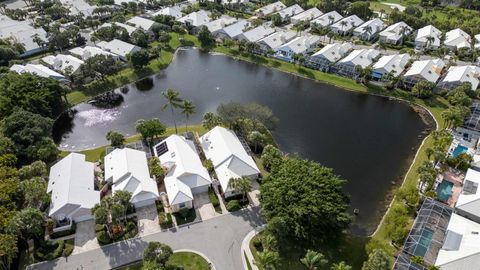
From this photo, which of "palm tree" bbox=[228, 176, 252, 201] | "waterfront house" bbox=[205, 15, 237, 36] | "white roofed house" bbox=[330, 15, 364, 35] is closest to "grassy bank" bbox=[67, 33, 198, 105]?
"waterfront house" bbox=[205, 15, 237, 36]

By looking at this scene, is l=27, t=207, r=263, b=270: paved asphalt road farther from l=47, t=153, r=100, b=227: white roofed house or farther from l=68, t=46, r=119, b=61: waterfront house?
l=68, t=46, r=119, b=61: waterfront house

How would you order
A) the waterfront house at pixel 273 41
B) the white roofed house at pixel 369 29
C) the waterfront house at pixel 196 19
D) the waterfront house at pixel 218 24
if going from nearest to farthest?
1. the waterfront house at pixel 273 41
2. the white roofed house at pixel 369 29
3. the waterfront house at pixel 218 24
4. the waterfront house at pixel 196 19

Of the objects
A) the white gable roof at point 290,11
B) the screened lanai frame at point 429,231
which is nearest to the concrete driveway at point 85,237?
the screened lanai frame at point 429,231

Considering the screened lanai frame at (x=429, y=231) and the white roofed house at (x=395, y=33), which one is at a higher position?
the white roofed house at (x=395, y=33)

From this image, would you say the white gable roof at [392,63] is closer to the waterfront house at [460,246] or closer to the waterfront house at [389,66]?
→ the waterfront house at [389,66]

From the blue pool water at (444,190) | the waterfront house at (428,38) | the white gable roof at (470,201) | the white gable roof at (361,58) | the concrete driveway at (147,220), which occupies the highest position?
the waterfront house at (428,38)

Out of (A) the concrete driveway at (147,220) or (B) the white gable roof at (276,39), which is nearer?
(A) the concrete driveway at (147,220)

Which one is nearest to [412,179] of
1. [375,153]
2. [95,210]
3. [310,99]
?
[375,153]

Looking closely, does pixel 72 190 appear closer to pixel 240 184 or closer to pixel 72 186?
pixel 72 186
